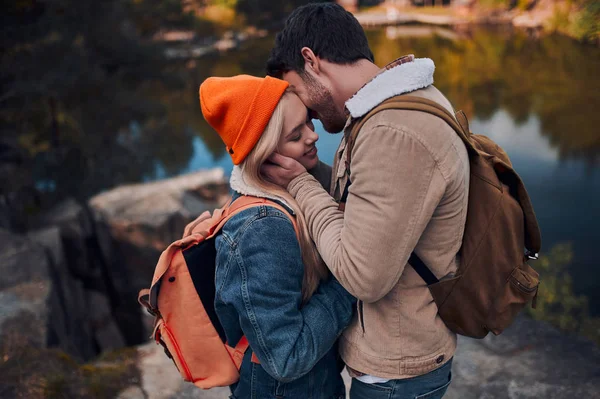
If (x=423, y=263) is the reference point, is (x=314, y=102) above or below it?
above

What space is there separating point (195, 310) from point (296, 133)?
583 mm

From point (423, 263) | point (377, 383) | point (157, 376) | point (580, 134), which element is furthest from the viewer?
point (580, 134)

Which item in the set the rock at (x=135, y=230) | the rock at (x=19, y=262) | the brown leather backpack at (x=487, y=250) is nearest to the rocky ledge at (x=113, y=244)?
the rock at (x=135, y=230)

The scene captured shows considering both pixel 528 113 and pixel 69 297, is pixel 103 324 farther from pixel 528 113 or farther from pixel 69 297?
pixel 528 113

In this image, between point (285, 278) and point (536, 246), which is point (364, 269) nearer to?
point (285, 278)

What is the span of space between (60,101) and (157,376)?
32.0 ft

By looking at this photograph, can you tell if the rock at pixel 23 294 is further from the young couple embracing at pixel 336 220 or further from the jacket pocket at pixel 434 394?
the jacket pocket at pixel 434 394

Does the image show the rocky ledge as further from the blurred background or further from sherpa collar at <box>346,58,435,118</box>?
sherpa collar at <box>346,58,435,118</box>

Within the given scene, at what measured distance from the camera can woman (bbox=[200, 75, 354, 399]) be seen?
1.26m

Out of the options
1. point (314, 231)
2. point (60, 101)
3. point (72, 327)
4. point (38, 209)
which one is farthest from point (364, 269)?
point (60, 101)

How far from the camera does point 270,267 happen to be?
1.25m

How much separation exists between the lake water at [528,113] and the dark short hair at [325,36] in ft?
28.4

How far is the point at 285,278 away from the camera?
1.26m

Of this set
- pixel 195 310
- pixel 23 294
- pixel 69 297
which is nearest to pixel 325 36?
pixel 195 310
